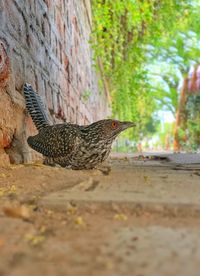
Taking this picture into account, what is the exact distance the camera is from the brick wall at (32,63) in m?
2.38

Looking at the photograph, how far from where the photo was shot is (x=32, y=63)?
2967 mm

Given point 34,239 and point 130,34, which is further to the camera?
point 130,34

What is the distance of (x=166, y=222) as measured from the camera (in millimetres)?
1147

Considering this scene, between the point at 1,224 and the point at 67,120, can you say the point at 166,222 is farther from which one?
the point at 67,120

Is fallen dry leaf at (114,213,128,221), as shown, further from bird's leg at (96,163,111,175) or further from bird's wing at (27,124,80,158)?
bird's wing at (27,124,80,158)

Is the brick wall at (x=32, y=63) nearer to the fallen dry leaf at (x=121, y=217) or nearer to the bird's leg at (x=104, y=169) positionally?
the bird's leg at (x=104, y=169)

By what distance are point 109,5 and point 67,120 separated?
2872 millimetres

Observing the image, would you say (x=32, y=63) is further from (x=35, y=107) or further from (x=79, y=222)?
(x=79, y=222)

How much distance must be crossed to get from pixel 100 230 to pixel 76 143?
4.82 feet

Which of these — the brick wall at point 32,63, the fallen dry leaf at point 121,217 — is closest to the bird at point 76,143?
the brick wall at point 32,63

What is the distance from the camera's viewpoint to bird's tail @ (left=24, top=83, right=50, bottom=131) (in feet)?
8.81

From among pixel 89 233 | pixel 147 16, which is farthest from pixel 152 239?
pixel 147 16

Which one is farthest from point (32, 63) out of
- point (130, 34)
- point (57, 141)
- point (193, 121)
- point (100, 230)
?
point (193, 121)

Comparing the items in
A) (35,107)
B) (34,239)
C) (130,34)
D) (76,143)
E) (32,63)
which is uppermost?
(130,34)
